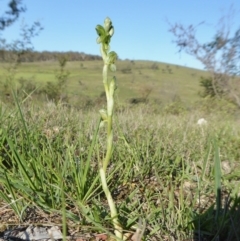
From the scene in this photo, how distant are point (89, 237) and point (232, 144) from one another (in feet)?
6.72

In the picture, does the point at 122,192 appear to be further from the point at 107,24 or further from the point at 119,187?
the point at 107,24

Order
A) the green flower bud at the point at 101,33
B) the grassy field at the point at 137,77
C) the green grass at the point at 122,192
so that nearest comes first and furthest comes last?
the green flower bud at the point at 101,33
the green grass at the point at 122,192
the grassy field at the point at 137,77

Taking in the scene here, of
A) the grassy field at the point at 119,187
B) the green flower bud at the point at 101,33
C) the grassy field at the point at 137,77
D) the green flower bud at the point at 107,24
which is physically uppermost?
the green flower bud at the point at 107,24

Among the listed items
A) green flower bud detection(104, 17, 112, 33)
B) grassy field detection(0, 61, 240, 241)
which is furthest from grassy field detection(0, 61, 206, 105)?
green flower bud detection(104, 17, 112, 33)

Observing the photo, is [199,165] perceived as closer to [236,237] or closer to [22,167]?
[236,237]

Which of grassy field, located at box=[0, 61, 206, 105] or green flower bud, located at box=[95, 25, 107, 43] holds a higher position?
green flower bud, located at box=[95, 25, 107, 43]

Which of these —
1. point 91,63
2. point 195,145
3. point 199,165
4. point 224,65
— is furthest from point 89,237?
point 91,63

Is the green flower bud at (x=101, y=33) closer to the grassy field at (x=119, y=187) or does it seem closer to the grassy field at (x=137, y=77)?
the grassy field at (x=119, y=187)

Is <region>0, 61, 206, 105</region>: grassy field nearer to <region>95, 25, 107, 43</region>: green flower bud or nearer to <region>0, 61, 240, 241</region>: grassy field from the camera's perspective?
<region>0, 61, 240, 241</region>: grassy field

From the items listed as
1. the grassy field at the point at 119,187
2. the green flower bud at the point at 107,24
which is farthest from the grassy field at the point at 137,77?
the green flower bud at the point at 107,24

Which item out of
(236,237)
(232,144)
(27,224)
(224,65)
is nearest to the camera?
(236,237)

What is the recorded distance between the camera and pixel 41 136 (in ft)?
6.61

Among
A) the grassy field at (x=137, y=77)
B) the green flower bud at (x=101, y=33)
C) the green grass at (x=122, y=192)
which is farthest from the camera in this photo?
the grassy field at (x=137, y=77)

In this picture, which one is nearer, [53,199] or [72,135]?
[53,199]
